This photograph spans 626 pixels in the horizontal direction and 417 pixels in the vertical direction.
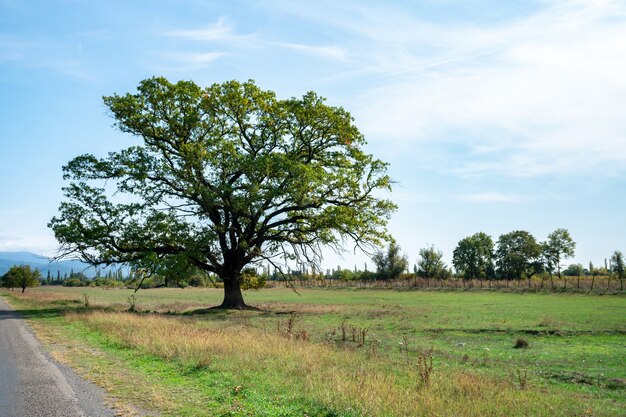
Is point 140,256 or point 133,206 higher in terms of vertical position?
point 133,206

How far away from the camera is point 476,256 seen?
126m

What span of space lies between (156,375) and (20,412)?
12.4 feet

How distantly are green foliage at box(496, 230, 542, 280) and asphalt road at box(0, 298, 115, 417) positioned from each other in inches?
4625

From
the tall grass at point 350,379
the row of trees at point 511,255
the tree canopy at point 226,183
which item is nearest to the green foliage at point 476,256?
the row of trees at point 511,255

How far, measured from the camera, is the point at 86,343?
18.2 metres

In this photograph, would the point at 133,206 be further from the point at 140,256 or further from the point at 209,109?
the point at 209,109

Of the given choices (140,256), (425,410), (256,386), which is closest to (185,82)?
(140,256)

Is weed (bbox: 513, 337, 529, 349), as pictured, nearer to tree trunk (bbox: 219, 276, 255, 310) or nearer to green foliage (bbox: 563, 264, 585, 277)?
tree trunk (bbox: 219, 276, 255, 310)

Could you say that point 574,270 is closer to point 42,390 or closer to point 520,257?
point 520,257

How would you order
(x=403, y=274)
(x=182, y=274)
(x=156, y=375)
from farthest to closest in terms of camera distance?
(x=403, y=274) < (x=182, y=274) < (x=156, y=375)

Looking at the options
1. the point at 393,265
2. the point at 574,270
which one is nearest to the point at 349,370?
the point at 393,265

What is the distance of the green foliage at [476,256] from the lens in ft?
410

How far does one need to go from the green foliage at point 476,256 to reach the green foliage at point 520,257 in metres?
3.02

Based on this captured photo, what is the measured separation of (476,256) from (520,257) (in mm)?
10644
